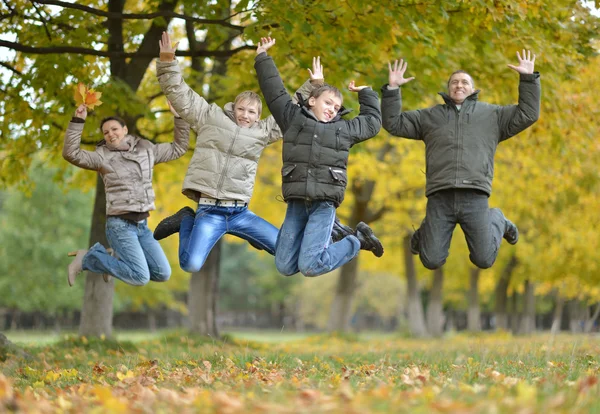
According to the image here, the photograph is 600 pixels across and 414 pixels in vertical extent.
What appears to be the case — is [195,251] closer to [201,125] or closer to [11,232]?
[201,125]

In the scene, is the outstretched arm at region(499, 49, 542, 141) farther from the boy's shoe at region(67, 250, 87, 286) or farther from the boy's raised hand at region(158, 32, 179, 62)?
the boy's shoe at region(67, 250, 87, 286)

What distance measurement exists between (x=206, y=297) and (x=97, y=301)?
4.35 meters

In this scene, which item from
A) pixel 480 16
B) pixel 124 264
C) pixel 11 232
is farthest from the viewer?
pixel 11 232

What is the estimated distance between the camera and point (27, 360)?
372 inches

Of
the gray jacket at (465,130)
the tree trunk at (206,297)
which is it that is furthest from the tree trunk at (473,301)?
the gray jacket at (465,130)

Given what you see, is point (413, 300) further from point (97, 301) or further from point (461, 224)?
point (461, 224)

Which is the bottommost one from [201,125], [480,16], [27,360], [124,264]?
[27,360]

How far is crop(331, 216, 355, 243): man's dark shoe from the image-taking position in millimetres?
8344

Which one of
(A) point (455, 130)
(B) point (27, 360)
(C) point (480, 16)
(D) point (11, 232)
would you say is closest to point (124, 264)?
(B) point (27, 360)

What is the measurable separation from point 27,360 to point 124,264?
2169 millimetres

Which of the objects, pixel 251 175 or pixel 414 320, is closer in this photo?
pixel 251 175

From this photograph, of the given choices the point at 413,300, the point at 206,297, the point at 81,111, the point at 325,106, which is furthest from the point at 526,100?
the point at 413,300

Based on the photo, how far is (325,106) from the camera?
7.82m

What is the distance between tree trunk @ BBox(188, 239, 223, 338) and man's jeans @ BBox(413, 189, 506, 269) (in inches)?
364
